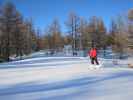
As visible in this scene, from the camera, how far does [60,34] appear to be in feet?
196

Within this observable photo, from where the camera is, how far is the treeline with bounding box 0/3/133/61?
36.9 m

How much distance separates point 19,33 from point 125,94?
3347cm

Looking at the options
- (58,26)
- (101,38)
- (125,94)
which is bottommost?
(125,94)

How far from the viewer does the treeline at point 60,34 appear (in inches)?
1452

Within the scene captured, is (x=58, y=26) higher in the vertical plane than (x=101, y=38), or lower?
higher

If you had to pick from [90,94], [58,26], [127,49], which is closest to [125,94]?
[90,94]

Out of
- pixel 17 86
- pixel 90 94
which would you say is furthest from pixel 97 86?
pixel 17 86

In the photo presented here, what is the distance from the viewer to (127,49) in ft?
127

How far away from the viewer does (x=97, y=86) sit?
9.32m

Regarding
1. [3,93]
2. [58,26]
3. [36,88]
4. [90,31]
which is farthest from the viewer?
[58,26]

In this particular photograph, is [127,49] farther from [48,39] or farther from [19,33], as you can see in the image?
[48,39]

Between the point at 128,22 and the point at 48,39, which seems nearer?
the point at 128,22

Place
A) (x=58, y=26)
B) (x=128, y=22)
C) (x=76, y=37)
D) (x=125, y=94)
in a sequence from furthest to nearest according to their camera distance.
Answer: (x=58, y=26)
(x=76, y=37)
(x=128, y=22)
(x=125, y=94)

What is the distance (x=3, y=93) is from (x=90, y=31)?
149ft
